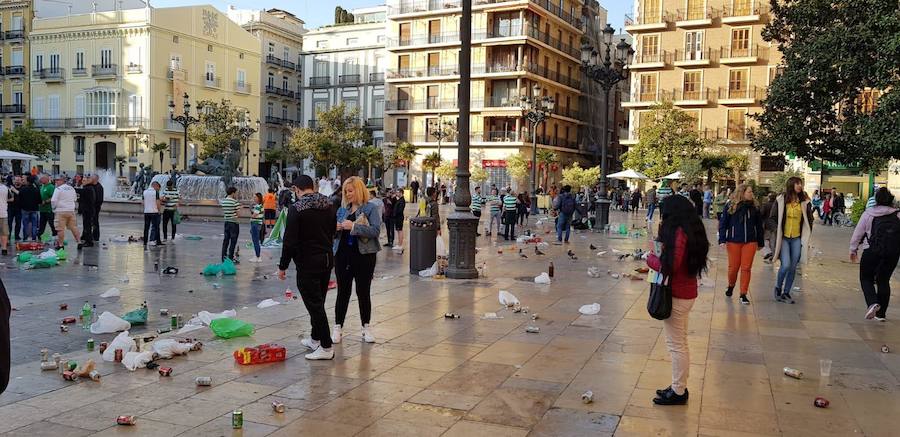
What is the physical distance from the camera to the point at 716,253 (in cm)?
1750

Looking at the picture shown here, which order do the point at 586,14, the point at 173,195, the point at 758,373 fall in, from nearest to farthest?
the point at 758,373, the point at 173,195, the point at 586,14

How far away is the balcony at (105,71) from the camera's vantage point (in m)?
51.9

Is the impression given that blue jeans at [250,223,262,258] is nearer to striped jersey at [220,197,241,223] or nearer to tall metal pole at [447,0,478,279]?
striped jersey at [220,197,241,223]

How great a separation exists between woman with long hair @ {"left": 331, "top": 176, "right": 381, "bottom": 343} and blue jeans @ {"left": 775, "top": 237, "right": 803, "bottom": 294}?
5.94 meters

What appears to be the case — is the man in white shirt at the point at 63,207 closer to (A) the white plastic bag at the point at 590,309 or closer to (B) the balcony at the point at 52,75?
(A) the white plastic bag at the point at 590,309

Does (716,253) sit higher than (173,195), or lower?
lower

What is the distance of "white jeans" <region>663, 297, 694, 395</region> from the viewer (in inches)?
203

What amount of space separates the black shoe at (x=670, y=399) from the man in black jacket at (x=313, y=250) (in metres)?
2.78

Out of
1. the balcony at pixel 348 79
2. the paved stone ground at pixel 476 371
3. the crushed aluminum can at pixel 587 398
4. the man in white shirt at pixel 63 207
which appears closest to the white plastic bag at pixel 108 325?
the paved stone ground at pixel 476 371

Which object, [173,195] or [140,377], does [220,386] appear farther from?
[173,195]

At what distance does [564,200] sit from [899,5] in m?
8.29

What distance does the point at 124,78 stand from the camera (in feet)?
171

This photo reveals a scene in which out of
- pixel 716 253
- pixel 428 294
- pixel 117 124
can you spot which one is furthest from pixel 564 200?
pixel 117 124

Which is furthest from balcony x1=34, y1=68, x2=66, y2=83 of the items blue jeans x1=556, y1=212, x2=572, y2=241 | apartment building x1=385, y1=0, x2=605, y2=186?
blue jeans x1=556, y1=212, x2=572, y2=241
